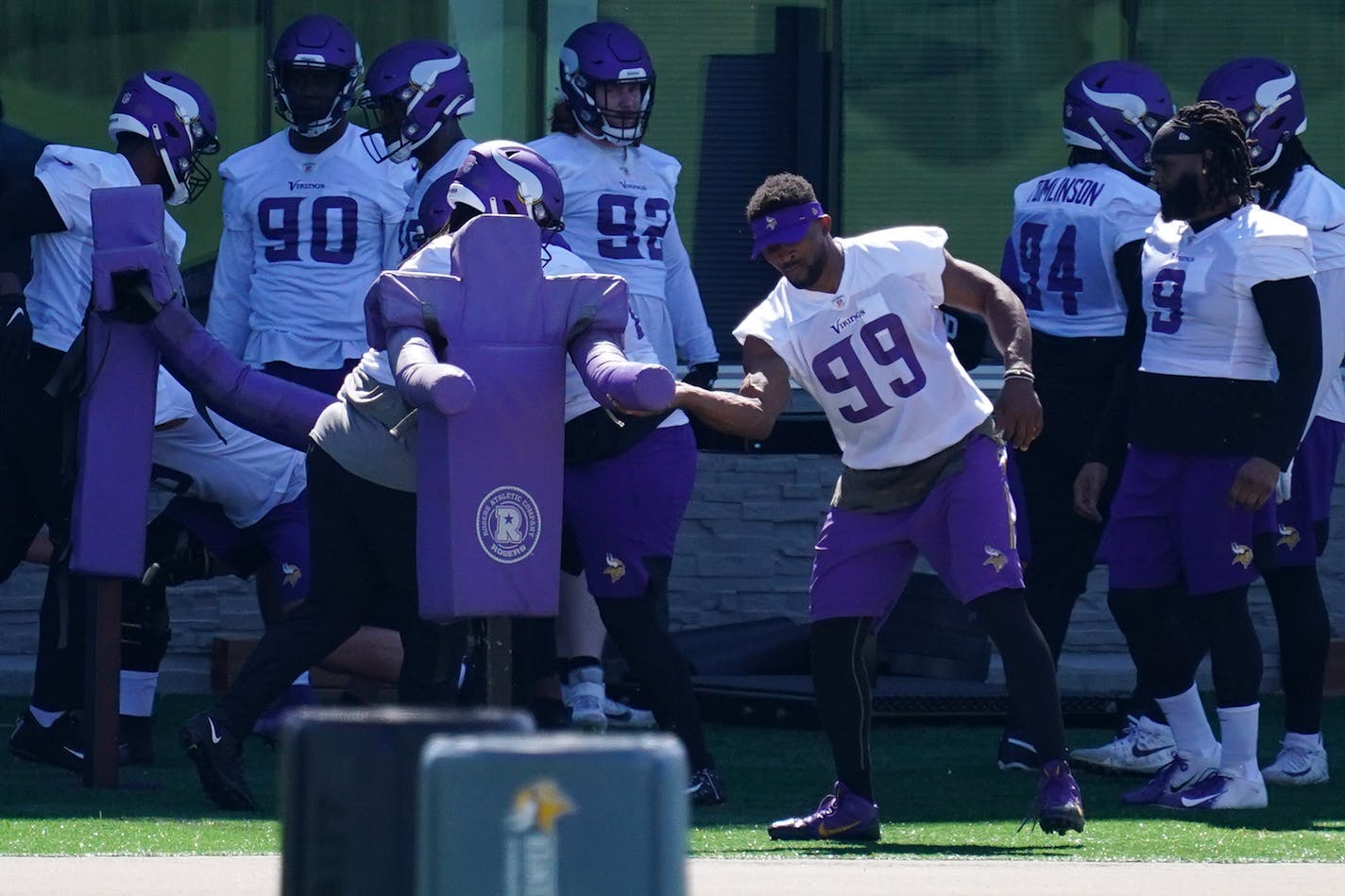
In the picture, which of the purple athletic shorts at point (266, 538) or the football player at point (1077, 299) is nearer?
the purple athletic shorts at point (266, 538)

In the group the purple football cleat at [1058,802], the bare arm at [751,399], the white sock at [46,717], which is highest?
the bare arm at [751,399]

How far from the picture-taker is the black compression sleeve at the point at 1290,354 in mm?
6578

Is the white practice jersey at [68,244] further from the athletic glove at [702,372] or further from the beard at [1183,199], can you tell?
the beard at [1183,199]

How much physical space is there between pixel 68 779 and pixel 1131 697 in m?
3.20

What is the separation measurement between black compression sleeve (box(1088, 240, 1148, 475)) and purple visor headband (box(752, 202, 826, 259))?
1272 millimetres

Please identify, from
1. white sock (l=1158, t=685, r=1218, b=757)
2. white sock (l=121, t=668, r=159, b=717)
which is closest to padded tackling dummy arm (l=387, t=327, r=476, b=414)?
white sock (l=121, t=668, r=159, b=717)

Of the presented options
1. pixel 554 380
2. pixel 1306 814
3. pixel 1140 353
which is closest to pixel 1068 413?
pixel 1140 353

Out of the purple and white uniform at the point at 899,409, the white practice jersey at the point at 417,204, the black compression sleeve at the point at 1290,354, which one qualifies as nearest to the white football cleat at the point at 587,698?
the white practice jersey at the point at 417,204

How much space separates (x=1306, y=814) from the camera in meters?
6.68

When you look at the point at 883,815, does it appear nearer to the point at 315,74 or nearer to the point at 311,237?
the point at 311,237

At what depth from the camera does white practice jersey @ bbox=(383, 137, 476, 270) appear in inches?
295

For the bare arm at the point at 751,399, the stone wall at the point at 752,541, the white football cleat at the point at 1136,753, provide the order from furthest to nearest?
1. the stone wall at the point at 752,541
2. the white football cleat at the point at 1136,753
3. the bare arm at the point at 751,399

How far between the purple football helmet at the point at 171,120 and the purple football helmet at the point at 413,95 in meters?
0.59

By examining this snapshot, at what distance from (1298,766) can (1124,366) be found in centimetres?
119
